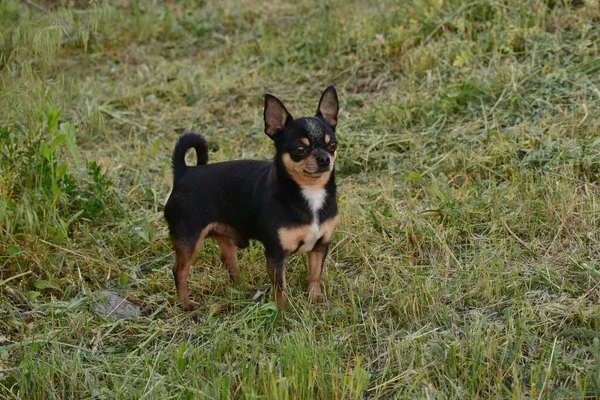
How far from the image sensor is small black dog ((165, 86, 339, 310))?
13.8 ft

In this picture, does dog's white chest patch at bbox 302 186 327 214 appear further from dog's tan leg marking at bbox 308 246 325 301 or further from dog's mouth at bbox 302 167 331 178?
dog's tan leg marking at bbox 308 246 325 301

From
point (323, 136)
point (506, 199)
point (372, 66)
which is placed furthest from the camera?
point (372, 66)

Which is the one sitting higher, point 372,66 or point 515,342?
point 372,66

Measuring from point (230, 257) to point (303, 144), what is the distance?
1044mm

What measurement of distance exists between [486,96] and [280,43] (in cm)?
283

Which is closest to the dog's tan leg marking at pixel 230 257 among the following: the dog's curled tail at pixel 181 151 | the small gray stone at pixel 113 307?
the dog's curled tail at pixel 181 151

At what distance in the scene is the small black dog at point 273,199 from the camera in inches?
165

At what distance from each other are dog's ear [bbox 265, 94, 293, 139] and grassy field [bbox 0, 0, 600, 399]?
94cm

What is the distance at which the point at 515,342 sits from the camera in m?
3.68

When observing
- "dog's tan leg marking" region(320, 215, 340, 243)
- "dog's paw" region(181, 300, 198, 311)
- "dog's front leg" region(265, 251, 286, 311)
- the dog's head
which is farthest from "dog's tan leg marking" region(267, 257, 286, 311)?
"dog's paw" region(181, 300, 198, 311)

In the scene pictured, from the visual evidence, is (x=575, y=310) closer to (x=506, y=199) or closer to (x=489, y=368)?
(x=489, y=368)

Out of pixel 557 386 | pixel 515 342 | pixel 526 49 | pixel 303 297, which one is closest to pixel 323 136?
pixel 303 297

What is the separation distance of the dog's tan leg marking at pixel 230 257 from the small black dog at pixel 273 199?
0.05 meters

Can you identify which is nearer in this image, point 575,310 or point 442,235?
point 575,310
